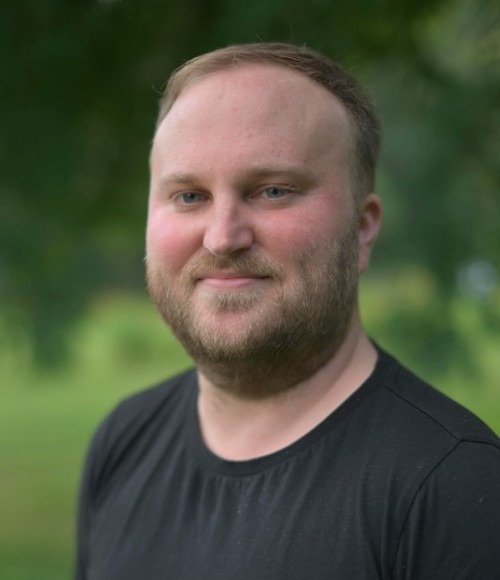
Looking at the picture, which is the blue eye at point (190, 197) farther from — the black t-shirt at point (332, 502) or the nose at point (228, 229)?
the black t-shirt at point (332, 502)

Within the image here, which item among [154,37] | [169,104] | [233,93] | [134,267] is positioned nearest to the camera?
[233,93]

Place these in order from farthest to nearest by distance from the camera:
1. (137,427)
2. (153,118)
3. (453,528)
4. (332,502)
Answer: (153,118) → (137,427) → (332,502) → (453,528)

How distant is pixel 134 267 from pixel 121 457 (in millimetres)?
1050

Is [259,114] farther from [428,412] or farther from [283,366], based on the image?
[428,412]

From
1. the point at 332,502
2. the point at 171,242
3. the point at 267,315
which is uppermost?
the point at 171,242

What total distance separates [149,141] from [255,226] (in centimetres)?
111

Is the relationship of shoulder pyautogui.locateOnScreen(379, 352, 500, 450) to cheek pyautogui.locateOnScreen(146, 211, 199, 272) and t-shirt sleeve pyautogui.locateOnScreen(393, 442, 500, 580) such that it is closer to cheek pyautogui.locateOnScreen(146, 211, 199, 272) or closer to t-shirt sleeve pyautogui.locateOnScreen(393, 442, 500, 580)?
t-shirt sleeve pyautogui.locateOnScreen(393, 442, 500, 580)

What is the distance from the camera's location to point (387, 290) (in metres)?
2.63

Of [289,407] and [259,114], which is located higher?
[259,114]

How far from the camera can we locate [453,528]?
131 cm

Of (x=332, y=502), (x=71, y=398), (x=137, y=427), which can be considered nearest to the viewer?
(x=332, y=502)

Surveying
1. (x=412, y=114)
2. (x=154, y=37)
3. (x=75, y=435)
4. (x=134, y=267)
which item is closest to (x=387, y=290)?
(x=412, y=114)

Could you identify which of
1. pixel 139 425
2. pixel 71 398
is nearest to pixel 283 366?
pixel 139 425

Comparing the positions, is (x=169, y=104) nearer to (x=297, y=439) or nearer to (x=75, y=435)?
(x=297, y=439)
